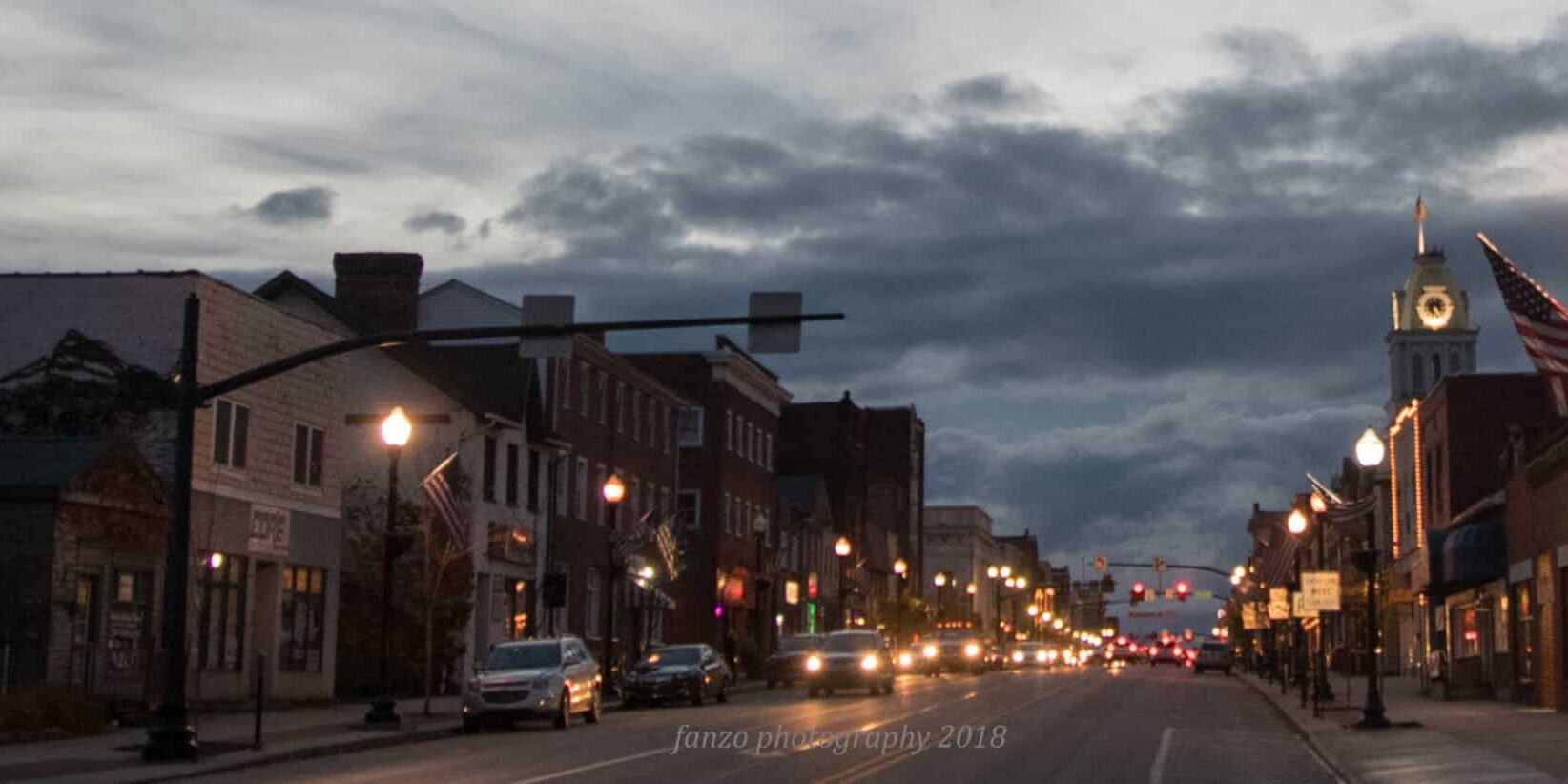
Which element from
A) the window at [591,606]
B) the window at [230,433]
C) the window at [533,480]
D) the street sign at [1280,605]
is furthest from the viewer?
the window at [591,606]

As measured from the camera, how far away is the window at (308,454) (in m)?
43.6

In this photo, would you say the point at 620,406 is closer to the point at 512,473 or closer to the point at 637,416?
the point at 637,416

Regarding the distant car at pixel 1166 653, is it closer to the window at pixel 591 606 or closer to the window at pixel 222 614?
the window at pixel 591 606

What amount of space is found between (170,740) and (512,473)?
30890mm

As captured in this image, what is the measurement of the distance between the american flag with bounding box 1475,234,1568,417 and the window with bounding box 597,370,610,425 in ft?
117

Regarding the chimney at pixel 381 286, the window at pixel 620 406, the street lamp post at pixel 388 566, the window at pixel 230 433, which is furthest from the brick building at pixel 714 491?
the street lamp post at pixel 388 566

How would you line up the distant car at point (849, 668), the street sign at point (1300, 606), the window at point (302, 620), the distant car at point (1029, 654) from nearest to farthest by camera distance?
the street sign at point (1300, 606) → the window at point (302, 620) → the distant car at point (849, 668) → the distant car at point (1029, 654)

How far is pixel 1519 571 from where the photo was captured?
45.0m

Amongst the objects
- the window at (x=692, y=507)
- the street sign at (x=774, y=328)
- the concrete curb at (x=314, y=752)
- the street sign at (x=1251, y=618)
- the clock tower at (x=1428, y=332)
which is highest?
the clock tower at (x=1428, y=332)

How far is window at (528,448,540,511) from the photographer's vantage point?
58219 mm

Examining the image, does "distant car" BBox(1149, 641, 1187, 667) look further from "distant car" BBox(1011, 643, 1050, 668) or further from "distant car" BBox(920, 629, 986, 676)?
"distant car" BBox(920, 629, 986, 676)

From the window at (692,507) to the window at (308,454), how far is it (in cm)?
3519

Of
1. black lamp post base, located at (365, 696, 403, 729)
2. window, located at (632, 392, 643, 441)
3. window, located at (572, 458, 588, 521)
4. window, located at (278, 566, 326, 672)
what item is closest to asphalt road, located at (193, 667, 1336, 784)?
black lamp post base, located at (365, 696, 403, 729)

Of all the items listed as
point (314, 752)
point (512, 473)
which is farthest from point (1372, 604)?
point (512, 473)
